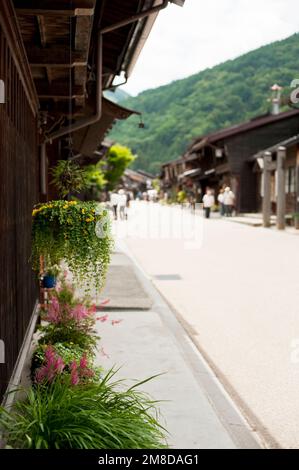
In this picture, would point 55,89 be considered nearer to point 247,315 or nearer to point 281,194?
point 247,315

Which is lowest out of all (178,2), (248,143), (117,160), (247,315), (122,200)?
(247,315)

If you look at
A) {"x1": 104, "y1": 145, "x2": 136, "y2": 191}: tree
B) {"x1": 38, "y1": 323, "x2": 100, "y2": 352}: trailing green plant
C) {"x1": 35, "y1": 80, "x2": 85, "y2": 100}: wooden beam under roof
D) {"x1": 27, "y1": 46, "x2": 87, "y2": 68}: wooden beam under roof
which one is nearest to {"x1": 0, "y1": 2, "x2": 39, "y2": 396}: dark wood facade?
{"x1": 38, "y1": 323, "x2": 100, "y2": 352}: trailing green plant

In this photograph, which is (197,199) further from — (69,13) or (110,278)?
(69,13)

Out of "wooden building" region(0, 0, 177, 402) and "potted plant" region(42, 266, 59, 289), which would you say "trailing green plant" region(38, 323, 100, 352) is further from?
"potted plant" region(42, 266, 59, 289)

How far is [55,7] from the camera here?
5344mm

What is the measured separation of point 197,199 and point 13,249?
242ft

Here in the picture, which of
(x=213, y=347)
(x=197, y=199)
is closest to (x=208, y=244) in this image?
(x=213, y=347)

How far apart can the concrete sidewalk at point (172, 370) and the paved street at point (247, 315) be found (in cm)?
18

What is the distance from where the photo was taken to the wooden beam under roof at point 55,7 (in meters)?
5.14

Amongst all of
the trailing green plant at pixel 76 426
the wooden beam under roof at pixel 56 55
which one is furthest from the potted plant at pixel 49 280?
the trailing green plant at pixel 76 426

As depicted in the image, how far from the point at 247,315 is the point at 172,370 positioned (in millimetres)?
3523

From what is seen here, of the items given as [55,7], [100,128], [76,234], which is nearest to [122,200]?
[100,128]

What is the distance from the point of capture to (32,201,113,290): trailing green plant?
6.25m
